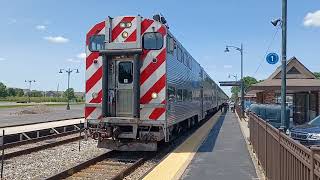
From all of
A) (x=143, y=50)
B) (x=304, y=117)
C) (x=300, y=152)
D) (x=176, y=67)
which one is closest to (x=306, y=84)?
(x=304, y=117)

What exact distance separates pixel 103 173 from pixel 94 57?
4.38m

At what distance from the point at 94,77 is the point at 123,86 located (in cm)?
98

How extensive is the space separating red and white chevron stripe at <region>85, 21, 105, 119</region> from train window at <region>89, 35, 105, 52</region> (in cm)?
12

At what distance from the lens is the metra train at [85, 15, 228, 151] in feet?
44.9

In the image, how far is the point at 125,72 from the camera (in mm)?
14172

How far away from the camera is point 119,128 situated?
1394 centimetres

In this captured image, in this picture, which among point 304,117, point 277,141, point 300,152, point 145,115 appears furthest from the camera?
point 304,117

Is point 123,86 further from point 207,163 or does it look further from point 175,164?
point 207,163

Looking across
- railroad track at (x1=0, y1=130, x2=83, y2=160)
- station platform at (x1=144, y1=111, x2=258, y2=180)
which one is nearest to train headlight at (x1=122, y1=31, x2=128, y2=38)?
station platform at (x1=144, y1=111, x2=258, y2=180)

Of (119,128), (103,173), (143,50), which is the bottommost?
(103,173)

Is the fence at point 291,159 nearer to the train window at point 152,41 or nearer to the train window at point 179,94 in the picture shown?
the train window at point 152,41

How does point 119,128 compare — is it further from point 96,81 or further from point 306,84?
A: point 306,84

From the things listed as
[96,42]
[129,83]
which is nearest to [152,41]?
[129,83]

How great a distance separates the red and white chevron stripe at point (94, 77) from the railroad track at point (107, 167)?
1.37 meters
